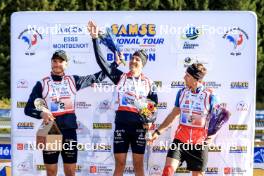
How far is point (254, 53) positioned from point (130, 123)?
149 cm

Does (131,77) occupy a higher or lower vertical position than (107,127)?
higher

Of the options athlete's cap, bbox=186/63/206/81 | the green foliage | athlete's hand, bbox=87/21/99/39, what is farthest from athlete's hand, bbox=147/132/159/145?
the green foliage

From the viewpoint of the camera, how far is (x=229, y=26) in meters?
5.36

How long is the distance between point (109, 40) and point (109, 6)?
21463 mm

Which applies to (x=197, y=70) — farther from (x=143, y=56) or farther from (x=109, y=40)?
(x=109, y=40)

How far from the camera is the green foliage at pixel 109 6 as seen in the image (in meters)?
23.9

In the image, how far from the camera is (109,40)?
546cm

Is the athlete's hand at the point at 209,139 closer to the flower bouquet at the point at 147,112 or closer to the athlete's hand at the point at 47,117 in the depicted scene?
the flower bouquet at the point at 147,112

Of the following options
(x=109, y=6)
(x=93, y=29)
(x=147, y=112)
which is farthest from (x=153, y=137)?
(x=109, y=6)

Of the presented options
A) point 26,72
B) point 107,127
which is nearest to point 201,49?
point 107,127

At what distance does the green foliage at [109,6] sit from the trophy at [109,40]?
55.6ft

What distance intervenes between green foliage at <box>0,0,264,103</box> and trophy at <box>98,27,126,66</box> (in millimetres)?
16938

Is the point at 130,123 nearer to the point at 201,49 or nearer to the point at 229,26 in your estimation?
the point at 201,49

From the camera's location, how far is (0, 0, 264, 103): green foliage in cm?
2387
